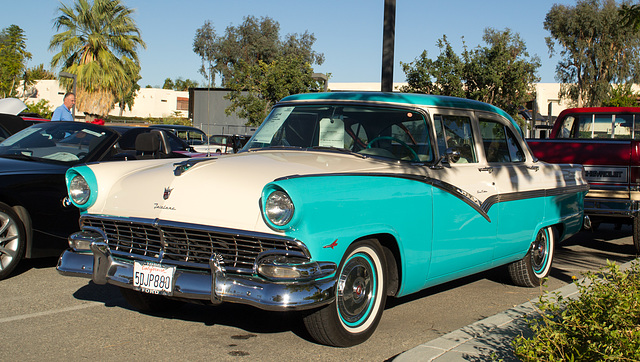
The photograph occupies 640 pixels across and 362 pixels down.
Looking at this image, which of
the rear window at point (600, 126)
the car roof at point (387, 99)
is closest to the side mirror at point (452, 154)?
the car roof at point (387, 99)

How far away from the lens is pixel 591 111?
1188cm

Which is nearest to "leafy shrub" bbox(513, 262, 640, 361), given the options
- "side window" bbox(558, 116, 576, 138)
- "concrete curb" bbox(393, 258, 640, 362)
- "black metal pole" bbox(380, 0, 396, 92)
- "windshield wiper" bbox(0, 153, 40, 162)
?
"concrete curb" bbox(393, 258, 640, 362)

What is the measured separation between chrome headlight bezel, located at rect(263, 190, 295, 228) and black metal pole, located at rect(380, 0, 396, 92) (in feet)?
23.0

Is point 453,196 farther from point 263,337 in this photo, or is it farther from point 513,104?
point 513,104

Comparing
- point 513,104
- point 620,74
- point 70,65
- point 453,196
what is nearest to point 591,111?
point 453,196

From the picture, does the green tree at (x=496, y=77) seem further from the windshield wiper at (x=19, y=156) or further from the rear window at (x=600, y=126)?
the windshield wiper at (x=19, y=156)

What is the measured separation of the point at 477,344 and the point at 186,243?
190 centimetres

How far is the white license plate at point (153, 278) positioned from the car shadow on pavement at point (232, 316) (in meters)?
0.94

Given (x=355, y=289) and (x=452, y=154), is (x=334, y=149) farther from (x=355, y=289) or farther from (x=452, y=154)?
(x=355, y=289)

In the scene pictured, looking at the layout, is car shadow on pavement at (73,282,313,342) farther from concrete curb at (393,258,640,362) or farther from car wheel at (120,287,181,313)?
concrete curb at (393,258,640,362)

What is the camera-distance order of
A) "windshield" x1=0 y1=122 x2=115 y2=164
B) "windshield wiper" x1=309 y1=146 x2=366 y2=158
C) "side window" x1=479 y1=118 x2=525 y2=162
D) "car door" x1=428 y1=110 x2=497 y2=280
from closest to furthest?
1. "car door" x1=428 y1=110 x2=497 y2=280
2. "windshield wiper" x1=309 y1=146 x2=366 y2=158
3. "side window" x1=479 y1=118 x2=525 y2=162
4. "windshield" x1=0 y1=122 x2=115 y2=164

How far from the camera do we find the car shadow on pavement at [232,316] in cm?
486

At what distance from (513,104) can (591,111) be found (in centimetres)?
1261

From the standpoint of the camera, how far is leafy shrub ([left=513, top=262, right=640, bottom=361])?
3.16 metres
